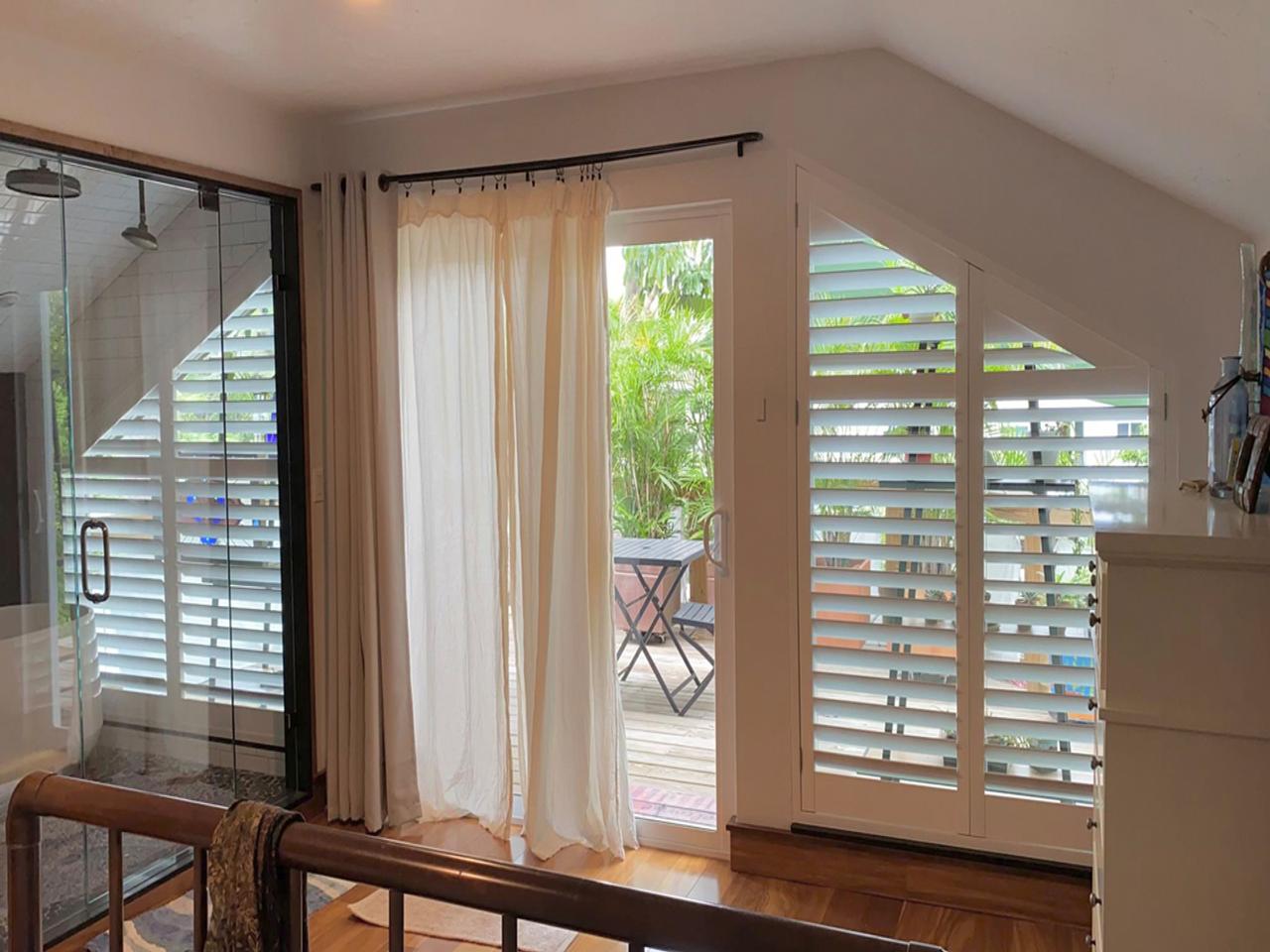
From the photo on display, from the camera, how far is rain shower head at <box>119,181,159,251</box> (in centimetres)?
290

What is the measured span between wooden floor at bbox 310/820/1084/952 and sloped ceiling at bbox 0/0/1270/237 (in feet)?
6.37

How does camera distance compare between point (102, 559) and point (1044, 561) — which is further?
point (102, 559)

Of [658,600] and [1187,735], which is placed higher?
[1187,735]

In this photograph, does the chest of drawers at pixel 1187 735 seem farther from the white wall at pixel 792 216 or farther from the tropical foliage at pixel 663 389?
the tropical foliage at pixel 663 389

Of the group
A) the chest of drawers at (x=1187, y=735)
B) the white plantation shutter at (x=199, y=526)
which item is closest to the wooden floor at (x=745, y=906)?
the white plantation shutter at (x=199, y=526)

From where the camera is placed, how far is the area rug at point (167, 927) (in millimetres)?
2645

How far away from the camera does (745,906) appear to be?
274cm

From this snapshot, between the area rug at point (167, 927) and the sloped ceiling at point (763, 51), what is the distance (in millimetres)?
2311

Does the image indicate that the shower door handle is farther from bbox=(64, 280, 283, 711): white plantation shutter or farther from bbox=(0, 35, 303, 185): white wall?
bbox=(0, 35, 303, 185): white wall

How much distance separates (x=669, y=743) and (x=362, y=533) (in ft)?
4.23

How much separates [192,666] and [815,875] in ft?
6.97

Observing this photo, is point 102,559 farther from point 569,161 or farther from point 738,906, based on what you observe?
point 738,906

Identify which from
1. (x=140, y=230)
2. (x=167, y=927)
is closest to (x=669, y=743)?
(x=167, y=927)

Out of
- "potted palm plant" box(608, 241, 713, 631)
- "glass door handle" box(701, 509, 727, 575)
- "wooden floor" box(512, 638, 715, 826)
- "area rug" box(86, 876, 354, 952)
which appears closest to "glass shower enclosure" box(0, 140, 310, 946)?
"area rug" box(86, 876, 354, 952)
